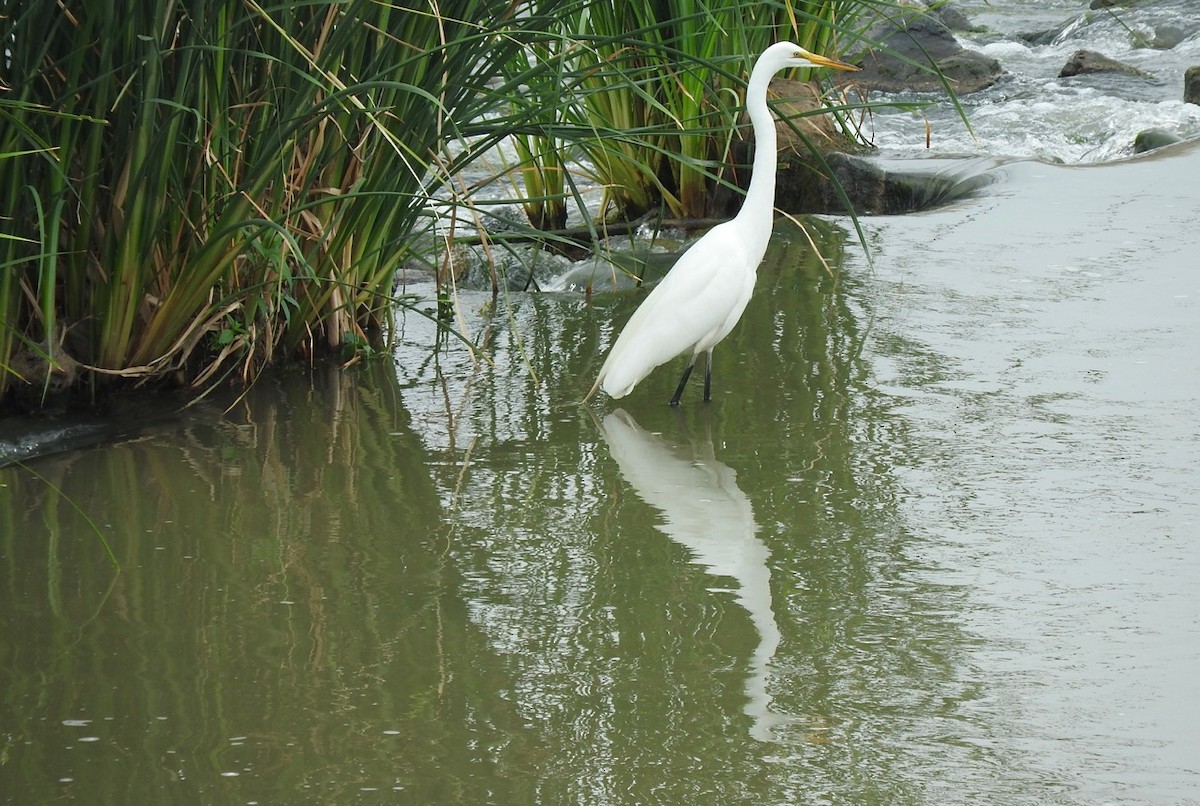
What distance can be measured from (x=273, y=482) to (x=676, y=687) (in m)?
1.34

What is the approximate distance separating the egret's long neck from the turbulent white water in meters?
3.45

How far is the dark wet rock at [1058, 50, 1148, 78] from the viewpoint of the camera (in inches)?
501

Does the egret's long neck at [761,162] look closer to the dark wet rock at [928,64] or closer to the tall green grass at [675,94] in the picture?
the tall green grass at [675,94]

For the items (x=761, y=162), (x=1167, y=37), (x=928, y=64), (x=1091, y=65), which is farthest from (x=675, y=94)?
(x=1167, y=37)

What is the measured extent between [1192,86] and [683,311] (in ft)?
28.3

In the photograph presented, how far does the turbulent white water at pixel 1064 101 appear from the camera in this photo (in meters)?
9.98

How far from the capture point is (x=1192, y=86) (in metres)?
10.8

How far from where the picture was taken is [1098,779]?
1744 mm

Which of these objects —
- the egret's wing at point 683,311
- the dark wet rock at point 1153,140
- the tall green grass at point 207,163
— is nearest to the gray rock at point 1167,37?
the dark wet rock at point 1153,140

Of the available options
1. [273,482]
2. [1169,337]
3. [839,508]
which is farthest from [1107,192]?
[273,482]

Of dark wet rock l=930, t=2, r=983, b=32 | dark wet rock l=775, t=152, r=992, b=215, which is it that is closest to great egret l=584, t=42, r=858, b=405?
dark wet rock l=775, t=152, r=992, b=215

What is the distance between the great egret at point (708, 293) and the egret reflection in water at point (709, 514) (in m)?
0.17

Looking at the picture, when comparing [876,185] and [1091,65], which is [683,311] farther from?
[1091,65]

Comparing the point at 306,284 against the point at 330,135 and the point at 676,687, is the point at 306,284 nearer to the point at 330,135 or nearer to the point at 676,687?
the point at 330,135
